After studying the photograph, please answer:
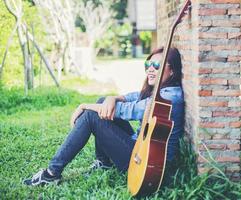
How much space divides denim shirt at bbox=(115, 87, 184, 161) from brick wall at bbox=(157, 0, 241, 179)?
26cm

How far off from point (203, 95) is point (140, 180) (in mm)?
730

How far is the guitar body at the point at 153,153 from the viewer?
3668 mm

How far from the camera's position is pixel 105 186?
14.0 ft

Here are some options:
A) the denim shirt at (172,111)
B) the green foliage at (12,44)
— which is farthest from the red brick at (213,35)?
the green foliage at (12,44)

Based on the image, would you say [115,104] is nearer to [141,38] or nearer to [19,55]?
[19,55]

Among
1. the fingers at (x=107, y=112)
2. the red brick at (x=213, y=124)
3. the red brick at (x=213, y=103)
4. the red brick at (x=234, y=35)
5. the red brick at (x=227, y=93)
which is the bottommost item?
the red brick at (x=213, y=124)

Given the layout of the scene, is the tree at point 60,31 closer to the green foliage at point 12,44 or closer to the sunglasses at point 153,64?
the green foliage at point 12,44

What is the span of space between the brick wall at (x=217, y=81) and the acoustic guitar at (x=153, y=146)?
0.21 m

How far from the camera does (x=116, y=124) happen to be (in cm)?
439

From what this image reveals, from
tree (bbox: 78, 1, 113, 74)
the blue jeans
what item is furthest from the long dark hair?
tree (bbox: 78, 1, 113, 74)

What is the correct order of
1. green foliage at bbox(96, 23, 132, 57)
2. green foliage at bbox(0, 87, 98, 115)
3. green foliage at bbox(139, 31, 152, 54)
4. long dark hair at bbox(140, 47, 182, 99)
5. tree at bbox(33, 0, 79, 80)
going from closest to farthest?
long dark hair at bbox(140, 47, 182, 99) → green foliage at bbox(0, 87, 98, 115) → tree at bbox(33, 0, 79, 80) → green foliage at bbox(96, 23, 132, 57) → green foliage at bbox(139, 31, 152, 54)

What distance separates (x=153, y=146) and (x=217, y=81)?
0.64 meters

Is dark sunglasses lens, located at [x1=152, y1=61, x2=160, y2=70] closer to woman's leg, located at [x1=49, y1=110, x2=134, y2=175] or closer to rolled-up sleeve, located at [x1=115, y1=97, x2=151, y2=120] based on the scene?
rolled-up sleeve, located at [x1=115, y1=97, x2=151, y2=120]

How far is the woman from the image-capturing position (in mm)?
4109
